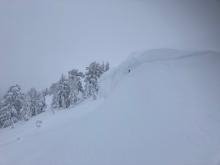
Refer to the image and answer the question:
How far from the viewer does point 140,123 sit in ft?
9.30

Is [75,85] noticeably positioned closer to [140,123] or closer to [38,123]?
[38,123]

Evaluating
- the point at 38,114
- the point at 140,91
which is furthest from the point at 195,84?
the point at 38,114

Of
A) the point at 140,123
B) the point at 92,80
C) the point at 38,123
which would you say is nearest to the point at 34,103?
the point at 38,123

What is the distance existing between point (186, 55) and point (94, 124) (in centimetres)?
115

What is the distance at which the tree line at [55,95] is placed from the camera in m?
2.85

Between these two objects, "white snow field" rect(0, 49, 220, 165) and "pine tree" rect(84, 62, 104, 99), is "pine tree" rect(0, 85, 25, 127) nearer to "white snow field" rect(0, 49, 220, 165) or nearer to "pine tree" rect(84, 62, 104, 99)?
"white snow field" rect(0, 49, 220, 165)

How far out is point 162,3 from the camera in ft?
11.0

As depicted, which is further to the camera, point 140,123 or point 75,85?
point 75,85

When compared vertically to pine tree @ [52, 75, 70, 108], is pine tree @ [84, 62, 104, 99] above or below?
above

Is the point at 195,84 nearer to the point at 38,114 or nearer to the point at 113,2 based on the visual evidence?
the point at 113,2

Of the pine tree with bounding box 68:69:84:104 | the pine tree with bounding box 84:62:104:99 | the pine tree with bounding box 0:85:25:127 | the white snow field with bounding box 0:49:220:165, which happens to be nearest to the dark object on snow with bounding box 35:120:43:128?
the white snow field with bounding box 0:49:220:165

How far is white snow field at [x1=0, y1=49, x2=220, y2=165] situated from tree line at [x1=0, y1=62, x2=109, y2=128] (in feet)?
0.22

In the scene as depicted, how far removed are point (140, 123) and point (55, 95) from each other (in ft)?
2.77

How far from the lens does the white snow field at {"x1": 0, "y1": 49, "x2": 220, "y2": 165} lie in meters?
2.66
